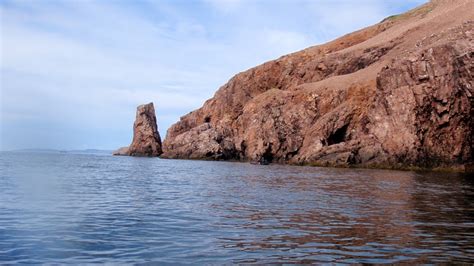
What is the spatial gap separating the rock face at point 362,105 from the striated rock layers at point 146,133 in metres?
6.89

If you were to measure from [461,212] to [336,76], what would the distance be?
97.7 metres

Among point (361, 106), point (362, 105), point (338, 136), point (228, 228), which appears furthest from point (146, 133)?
point (228, 228)

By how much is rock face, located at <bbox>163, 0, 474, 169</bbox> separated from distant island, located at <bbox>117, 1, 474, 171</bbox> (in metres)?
0.20

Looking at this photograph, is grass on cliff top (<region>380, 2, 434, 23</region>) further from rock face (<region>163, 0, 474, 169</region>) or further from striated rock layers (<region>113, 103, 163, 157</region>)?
striated rock layers (<region>113, 103, 163, 157</region>)

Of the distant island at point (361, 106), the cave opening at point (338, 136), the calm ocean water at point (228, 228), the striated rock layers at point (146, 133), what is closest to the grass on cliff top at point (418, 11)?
the distant island at point (361, 106)

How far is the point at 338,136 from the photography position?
3863 inches

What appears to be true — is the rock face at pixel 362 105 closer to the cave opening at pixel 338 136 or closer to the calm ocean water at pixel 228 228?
the cave opening at pixel 338 136

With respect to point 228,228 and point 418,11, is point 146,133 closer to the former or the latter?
point 418,11

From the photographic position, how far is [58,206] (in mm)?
23984

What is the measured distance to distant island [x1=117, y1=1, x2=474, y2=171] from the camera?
7544 centimetres

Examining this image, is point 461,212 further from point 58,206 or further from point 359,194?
point 58,206

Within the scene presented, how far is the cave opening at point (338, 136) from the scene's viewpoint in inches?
3819

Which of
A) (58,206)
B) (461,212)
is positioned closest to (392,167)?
(461,212)

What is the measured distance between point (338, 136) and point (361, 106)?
26.8 feet
